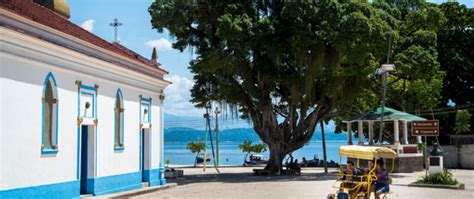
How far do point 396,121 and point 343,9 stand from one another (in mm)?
9664

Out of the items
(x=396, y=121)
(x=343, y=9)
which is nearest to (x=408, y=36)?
(x=396, y=121)

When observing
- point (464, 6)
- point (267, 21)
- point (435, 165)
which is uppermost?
point (464, 6)

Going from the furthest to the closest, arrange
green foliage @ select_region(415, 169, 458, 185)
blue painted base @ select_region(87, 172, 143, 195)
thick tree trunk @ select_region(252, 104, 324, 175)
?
thick tree trunk @ select_region(252, 104, 324, 175) → green foliage @ select_region(415, 169, 458, 185) → blue painted base @ select_region(87, 172, 143, 195)

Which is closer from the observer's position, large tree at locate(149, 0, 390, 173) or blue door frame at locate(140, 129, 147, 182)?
blue door frame at locate(140, 129, 147, 182)

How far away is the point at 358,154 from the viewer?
1722cm

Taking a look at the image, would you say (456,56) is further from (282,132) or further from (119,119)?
(119,119)

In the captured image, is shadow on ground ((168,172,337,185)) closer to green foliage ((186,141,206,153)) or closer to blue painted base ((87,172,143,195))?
blue painted base ((87,172,143,195))

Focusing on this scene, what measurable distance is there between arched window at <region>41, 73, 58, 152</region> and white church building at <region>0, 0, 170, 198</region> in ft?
0.09

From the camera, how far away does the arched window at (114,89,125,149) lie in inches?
864

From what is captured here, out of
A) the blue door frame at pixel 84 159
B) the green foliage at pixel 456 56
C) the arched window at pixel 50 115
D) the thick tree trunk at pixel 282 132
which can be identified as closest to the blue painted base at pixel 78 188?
the blue door frame at pixel 84 159

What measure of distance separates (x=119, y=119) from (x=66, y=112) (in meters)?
4.18

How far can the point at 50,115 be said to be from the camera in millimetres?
17391

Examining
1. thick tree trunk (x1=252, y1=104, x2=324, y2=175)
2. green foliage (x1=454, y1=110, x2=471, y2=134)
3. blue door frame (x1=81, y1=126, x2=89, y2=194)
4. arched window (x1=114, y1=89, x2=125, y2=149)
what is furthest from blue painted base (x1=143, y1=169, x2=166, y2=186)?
green foliage (x1=454, y1=110, x2=471, y2=134)

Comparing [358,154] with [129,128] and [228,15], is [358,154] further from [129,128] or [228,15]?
[228,15]
